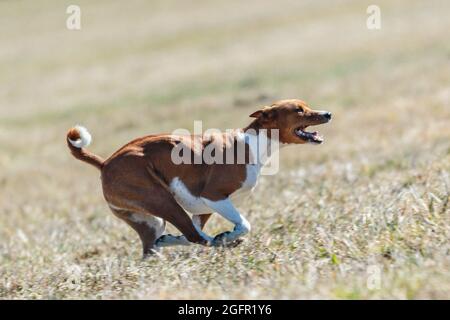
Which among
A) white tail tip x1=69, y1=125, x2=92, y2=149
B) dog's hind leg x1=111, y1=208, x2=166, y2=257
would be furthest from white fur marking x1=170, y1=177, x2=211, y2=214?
white tail tip x1=69, y1=125, x2=92, y2=149

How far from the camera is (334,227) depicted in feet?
28.8

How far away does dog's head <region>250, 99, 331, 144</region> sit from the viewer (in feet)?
30.2

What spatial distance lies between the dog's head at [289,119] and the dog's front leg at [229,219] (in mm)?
966

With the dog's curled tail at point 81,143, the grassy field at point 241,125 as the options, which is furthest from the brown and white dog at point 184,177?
the grassy field at point 241,125

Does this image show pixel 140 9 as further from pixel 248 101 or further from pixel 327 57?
pixel 248 101

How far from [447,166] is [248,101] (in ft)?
48.1

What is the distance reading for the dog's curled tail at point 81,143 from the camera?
9.15 meters

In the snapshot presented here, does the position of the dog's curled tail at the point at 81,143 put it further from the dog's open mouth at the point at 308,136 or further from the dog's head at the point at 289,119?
the dog's open mouth at the point at 308,136

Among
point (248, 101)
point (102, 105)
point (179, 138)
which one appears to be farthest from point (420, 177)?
point (102, 105)

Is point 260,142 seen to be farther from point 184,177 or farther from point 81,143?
point 81,143

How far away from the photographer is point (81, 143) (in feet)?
30.2

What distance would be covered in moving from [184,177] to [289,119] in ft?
4.08

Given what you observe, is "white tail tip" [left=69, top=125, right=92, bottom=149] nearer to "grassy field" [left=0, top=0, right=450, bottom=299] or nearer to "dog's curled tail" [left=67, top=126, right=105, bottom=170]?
"dog's curled tail" [left=67, top=126, right=105, bottom=170]
